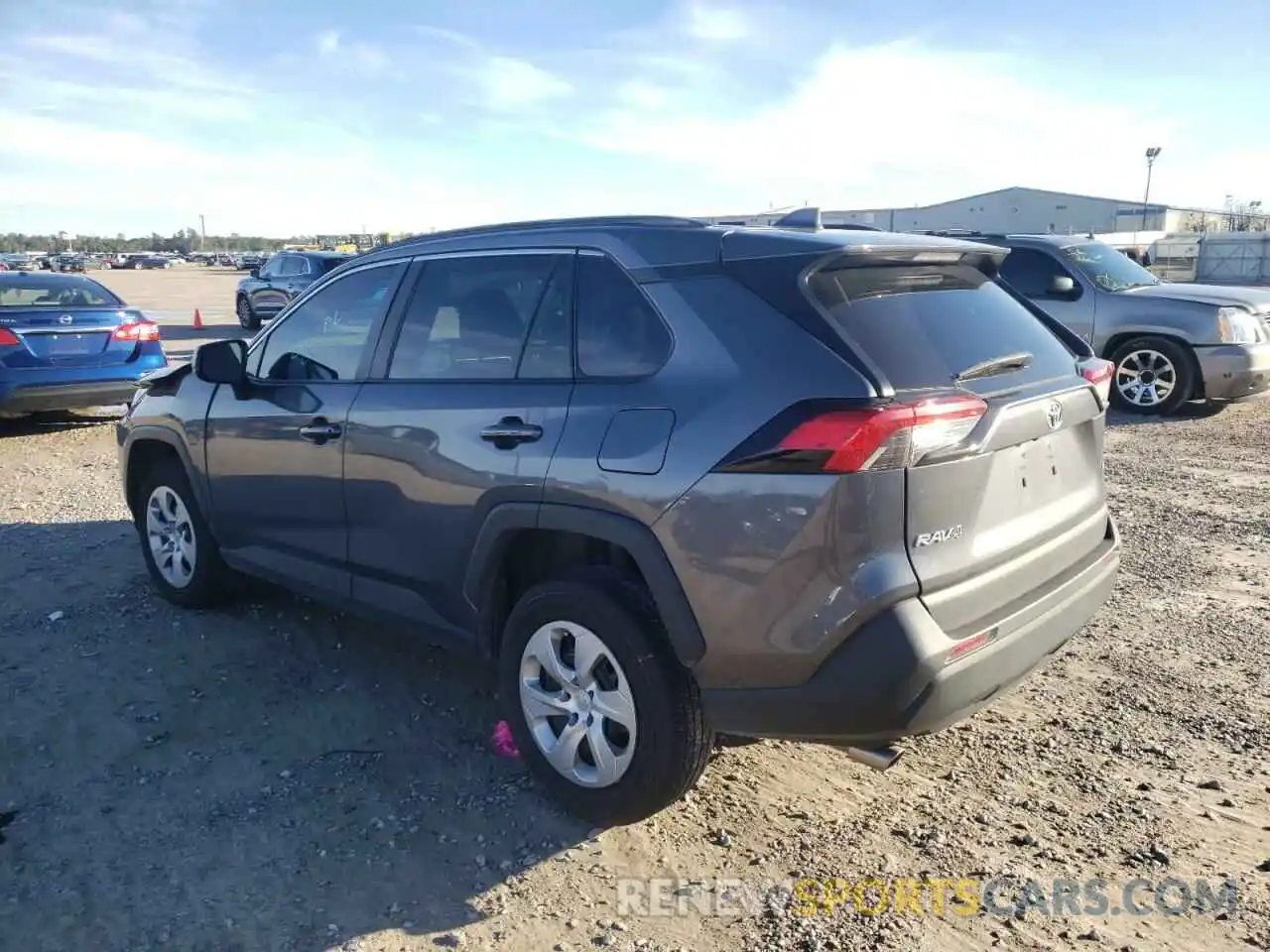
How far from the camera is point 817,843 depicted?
314 centimetres

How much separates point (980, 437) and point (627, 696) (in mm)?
1283

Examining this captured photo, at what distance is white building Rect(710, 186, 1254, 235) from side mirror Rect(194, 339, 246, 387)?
56344 mm

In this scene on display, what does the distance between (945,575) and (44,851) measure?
2.88 metres

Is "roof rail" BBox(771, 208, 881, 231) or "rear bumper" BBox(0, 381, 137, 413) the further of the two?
"rear bumper" BBox(0, 381, 137, 413)

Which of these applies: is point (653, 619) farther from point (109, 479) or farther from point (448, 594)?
point (109, 479)

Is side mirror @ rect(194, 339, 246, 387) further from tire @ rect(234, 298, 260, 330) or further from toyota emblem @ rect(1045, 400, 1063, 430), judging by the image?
tire @ rect(234, 298, 260, 330)

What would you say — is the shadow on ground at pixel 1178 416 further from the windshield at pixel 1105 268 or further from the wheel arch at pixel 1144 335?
the windshield at pixel 1105 268

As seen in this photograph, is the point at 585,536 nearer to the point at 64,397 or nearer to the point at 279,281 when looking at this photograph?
the point at 64,397

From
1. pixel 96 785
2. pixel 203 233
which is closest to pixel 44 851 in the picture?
pixel 96 785

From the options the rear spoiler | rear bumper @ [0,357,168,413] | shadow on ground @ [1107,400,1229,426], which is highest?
the rear spoiler

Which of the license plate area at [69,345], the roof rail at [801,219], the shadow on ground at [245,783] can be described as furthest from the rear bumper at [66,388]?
the roof rail at [801,219]

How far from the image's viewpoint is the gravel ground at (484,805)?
2.78 m

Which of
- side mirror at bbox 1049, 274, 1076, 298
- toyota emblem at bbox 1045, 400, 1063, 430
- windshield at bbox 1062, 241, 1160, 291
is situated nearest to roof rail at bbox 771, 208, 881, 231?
toyota emblem at bbox 1045, 400, 1063, 430

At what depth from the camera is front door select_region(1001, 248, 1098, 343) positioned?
10.5 meters
